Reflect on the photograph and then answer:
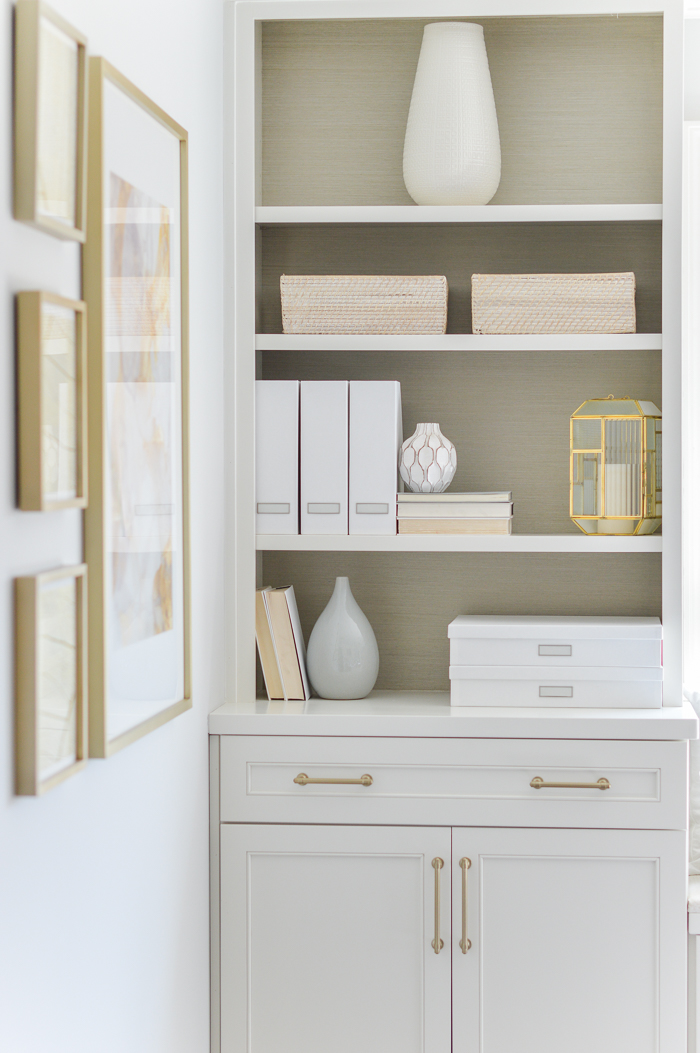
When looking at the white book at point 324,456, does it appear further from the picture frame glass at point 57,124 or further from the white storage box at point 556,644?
the picture frame glass at point 57,124

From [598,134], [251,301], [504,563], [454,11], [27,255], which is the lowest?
[504,563]

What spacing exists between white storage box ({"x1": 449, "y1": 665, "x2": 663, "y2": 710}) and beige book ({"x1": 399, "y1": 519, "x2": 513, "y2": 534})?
0.91 feet

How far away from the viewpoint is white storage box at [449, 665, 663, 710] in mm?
2033

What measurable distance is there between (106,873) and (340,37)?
72.5 inches

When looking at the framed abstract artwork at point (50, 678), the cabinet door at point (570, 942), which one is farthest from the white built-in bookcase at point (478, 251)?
the framed abstract artwork at point (50, 678)

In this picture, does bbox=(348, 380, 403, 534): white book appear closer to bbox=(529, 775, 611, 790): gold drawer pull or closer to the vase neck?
the vase neck

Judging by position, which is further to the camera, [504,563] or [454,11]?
[504,563]

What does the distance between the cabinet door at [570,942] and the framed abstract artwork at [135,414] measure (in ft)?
2.43

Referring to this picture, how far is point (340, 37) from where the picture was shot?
229 centimetres

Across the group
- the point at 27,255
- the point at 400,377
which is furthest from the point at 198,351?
the point at 27,255

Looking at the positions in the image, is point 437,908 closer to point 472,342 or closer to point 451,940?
point 451,940

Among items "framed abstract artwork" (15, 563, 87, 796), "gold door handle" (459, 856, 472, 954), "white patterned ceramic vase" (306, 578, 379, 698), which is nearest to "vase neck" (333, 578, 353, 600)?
"white patterned ceramic vase" (306, 578, 379, 698)

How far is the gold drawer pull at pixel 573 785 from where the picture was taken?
1924mm

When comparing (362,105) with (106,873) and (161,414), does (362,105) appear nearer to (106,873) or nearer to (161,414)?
(161,414)
